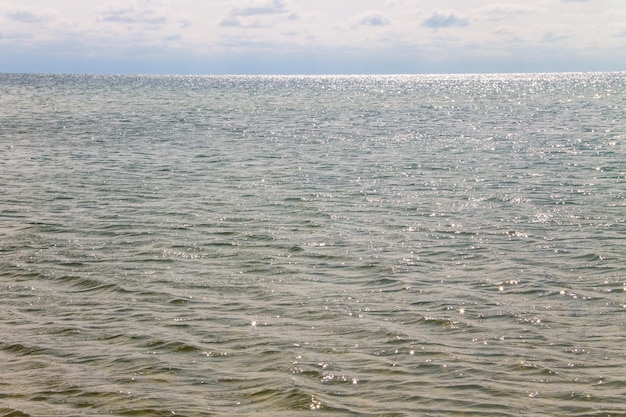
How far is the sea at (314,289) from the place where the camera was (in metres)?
11.1

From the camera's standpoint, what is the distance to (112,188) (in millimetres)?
30500

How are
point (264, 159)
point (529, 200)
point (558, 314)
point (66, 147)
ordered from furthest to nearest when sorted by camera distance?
point (66, 147) → point (264, 159) → point (529, 200) → point (558, 314)

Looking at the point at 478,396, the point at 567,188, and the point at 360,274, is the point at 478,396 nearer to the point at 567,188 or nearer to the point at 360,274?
the point at 360,274

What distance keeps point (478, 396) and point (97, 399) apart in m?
5.40

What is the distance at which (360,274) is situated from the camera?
17.4 m

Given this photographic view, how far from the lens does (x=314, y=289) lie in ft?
53.4

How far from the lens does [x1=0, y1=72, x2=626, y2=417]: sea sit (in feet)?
36.3

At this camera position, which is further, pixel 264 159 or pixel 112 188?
pixel 264 159

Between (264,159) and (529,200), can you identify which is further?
(264,159)

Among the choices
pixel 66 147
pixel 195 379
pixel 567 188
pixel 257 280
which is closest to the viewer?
pixel 195 379

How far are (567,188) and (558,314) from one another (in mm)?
15959

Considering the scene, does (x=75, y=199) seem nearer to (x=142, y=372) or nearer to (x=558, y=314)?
(x=142, y=372)

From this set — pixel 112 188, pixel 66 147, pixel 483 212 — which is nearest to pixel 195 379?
pixel 483 212

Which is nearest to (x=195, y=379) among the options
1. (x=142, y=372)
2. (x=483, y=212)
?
(x=142, y=372)
